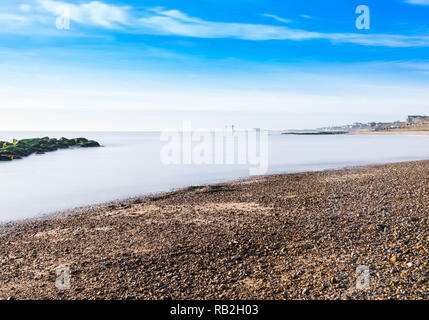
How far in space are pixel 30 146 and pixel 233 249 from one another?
55.3 m

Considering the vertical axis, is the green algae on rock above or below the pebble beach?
above

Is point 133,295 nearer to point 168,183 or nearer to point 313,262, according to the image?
point 313,262

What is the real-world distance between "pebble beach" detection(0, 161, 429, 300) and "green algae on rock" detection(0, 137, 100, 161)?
36.6 m

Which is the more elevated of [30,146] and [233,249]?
[30,146]

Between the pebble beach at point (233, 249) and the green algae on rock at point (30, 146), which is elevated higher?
the green algae on rock at point (30, 146)

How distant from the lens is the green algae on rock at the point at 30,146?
43.9 meters

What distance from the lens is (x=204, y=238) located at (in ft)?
30.8

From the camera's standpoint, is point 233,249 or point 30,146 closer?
point 233,249

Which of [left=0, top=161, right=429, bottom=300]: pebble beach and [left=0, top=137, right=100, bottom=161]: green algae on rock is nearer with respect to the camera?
[left=0, top=161, right=429, bottom=300]: pebble beach

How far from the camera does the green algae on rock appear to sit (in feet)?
144

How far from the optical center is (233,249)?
8430 millimetres

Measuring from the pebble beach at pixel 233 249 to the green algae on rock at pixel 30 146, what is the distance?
36.6m
